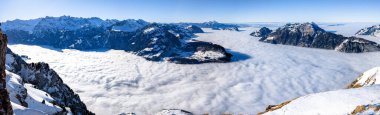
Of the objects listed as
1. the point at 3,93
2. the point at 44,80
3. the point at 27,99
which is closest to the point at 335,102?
the point at 3,93

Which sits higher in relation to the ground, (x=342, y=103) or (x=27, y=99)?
(x=342, y=103)

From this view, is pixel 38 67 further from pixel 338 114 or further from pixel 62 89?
pixel 338 114

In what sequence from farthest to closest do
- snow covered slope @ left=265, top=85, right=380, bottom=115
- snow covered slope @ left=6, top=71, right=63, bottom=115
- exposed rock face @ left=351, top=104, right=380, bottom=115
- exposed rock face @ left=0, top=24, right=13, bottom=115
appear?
1. snow covered slope @ left=6, top=71, right=63, bottom=115
2. snow covered slope @ left=265, top=85, right=380, bottom=115
3. exposed rock face @ left=351, top=104, right=380, bottom=115
4. exposed rock face @ left=0, top=24, right=13, bottom=115

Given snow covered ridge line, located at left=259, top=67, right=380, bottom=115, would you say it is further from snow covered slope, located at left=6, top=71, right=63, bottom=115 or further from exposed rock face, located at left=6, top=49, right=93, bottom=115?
exposed rock face, located at left=6, top=49, right=93, bottom=115

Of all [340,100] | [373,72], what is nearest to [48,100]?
[340,100]

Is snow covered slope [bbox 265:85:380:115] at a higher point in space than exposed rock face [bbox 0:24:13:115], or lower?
lower

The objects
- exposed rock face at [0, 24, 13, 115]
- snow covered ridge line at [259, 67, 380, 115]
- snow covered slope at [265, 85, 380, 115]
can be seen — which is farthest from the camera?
snow covered slope at [265, 85, 380, 115]

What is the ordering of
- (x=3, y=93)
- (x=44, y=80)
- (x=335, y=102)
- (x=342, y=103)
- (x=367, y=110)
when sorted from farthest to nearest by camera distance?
(x=44, y=80)
(x=335, y=102)
(x=342, y=103)
(x=367, y=110)
(x=3, y=93)

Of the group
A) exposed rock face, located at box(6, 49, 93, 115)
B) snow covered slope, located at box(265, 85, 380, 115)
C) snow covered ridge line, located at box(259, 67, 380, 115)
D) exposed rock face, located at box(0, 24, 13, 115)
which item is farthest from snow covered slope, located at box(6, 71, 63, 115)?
snow covered ridge line, located at box(259, 67, 380, 115)

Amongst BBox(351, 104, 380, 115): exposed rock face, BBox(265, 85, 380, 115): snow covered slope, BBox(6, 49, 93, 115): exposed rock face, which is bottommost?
BBox(6, 49, 93, 115): exposed rock face

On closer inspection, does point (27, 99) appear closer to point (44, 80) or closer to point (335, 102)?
point (44, 80)

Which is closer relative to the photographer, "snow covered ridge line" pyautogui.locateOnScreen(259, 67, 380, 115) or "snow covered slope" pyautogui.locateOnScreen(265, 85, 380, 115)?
"snow covered ridge line" pyautogui.locateOnScreen(259, 67, 380, 115)
